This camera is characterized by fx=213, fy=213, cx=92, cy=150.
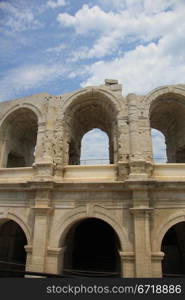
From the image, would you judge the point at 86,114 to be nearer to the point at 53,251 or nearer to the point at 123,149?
the point at 123,149

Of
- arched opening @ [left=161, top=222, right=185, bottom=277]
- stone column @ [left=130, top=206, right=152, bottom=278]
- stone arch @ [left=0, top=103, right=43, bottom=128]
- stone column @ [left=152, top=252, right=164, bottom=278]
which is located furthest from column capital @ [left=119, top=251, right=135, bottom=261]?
stone arch @ [left=0, top=103, right=43, bottom=128]

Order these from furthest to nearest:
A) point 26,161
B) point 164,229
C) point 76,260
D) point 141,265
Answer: point 26,161
point 76,260
point 164,229
point 141,265

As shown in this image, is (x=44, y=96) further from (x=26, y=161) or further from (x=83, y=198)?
(x=83, y=198)

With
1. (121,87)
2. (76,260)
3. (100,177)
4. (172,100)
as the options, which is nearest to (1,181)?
(100,177)

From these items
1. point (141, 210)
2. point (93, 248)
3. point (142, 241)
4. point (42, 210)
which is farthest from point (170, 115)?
point (93, 248)

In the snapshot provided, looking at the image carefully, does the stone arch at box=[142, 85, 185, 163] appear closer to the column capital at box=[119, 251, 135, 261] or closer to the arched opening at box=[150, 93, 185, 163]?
the arched opening at box=[150, 93, 185, 163]

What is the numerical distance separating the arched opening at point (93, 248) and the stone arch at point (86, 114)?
139 inches

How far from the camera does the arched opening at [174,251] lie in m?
9.99

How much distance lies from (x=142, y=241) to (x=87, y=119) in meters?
6.88

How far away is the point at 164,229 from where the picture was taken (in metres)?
7.36

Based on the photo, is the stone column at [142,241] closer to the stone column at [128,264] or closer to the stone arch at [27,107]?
the stone column at [128,264]

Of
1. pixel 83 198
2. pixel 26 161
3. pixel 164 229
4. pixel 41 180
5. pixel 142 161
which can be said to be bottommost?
pixel 164 229

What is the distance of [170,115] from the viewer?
35.6ft

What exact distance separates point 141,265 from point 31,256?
3831 millimetres
